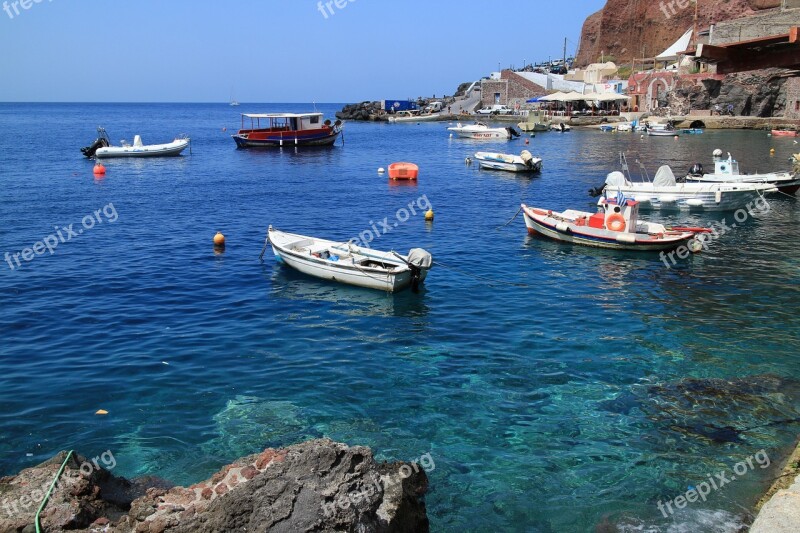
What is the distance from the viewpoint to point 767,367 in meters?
15.0

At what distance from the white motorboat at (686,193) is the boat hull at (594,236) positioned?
634 cm

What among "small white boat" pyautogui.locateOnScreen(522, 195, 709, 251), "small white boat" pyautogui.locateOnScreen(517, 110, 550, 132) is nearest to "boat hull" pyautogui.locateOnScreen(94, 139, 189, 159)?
"small white boat" pyautogui.locateOnScreen(522, 195, 709, 251)

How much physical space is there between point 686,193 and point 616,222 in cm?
988

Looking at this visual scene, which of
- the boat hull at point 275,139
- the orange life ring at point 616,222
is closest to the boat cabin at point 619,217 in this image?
the orange life ring at point 616,222

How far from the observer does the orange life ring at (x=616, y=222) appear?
26.1 m

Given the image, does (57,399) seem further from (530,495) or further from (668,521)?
(668,521)

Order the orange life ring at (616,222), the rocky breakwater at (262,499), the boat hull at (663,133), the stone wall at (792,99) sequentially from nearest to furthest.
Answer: the rocky breakwater at (262,499), the orange life ring at (616,222), the boat hull at (663,133), the stone wall at (792,99)

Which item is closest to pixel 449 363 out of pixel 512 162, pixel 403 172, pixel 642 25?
pixel 403 172

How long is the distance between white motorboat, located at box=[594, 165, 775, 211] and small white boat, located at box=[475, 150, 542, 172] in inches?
635

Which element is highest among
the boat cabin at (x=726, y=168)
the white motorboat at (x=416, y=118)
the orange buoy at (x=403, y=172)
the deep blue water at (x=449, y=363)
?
the white motorboat at (x=416, y=118)

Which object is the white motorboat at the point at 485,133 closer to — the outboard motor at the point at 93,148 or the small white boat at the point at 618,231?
the outboard motor at the point at 93,148

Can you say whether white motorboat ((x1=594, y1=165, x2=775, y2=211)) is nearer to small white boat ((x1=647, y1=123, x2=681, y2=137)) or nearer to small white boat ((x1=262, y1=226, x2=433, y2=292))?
small white boat ((x1=262, y1=226, x2=433, y2=292))

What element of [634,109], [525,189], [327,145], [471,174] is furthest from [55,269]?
[634,109]

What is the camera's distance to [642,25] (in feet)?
468
